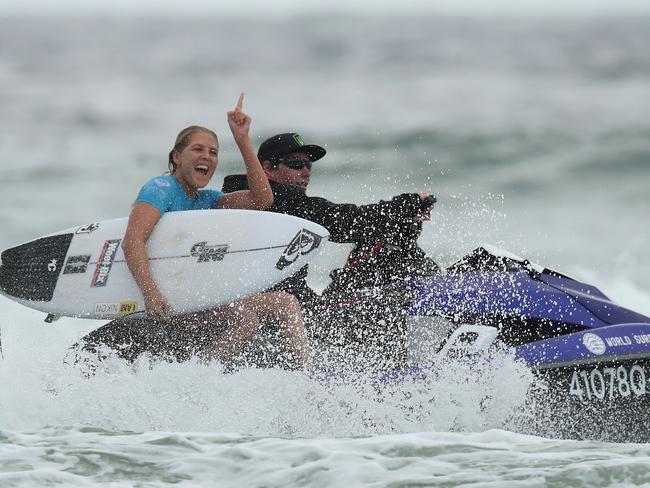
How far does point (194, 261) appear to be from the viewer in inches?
250

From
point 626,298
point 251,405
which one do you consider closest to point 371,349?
point 251,405

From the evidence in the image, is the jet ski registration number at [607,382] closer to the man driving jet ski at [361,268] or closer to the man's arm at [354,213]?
the man driving jet ski at [361,268]

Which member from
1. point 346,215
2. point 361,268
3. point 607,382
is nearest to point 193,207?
point 346,215

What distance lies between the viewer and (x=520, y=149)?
22.1 m

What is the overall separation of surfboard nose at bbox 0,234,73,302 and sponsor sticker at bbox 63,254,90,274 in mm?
52

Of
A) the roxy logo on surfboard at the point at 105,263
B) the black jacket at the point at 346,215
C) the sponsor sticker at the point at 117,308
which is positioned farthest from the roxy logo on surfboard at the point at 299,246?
the roxy logo on surfboard at the point at 105,263

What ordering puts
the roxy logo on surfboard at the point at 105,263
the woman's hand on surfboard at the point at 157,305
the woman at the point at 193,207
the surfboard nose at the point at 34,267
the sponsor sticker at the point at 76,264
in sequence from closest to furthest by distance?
the woman at the point at 193,207, the woman's hand on surfboard at the point at 157,305, the roxy logo on surfboard at the point at 105,263, the sponsor sticker at the point at 76,264, the surfboard nose at the point at 34,267

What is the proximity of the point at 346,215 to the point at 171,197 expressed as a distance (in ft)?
3.18

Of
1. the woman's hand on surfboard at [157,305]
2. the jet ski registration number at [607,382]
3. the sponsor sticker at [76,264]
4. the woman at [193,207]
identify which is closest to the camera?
the jet ski registration number at [607,382]

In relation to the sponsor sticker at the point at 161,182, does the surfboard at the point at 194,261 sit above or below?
below

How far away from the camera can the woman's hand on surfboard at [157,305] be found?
6.20m

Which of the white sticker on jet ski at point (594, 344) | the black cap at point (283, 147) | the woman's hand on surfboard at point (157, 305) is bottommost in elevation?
the white sticker on jet ski at point (594, 344)

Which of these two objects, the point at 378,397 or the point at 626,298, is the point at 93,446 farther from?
the point at 626,298

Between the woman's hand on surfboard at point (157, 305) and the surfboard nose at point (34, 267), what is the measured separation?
2.62 feet
